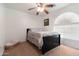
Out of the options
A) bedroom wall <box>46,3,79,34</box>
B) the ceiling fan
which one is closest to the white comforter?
bedroom wall <box>46,3,79,34</box>

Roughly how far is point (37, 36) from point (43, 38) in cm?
9

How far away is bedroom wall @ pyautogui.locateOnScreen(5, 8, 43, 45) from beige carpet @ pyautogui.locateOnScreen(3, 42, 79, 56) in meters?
0.09

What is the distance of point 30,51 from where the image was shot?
1516 millimetres

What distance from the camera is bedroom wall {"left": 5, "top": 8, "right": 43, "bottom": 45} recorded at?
151cm

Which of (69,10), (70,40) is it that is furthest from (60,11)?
(70,40)

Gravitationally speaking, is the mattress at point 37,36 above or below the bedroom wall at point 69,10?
below

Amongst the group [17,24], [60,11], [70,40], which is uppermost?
[60,11]

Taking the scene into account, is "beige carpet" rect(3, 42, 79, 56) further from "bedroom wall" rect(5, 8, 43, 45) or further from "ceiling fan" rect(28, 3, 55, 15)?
"ceiling fan" rect(28, 3, 55, 15)

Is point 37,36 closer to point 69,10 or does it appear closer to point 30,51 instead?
point 30,51

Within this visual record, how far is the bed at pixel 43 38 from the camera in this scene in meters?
1.50

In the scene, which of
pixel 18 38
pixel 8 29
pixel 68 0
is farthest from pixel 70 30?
pixel 8 29

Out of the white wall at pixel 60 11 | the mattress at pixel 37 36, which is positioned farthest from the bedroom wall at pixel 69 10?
the mattress at pixel 37 36

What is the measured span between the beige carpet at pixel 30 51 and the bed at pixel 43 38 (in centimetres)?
6

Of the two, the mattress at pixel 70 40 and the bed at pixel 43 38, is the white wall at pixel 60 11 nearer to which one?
the bed at pixel 43 38
